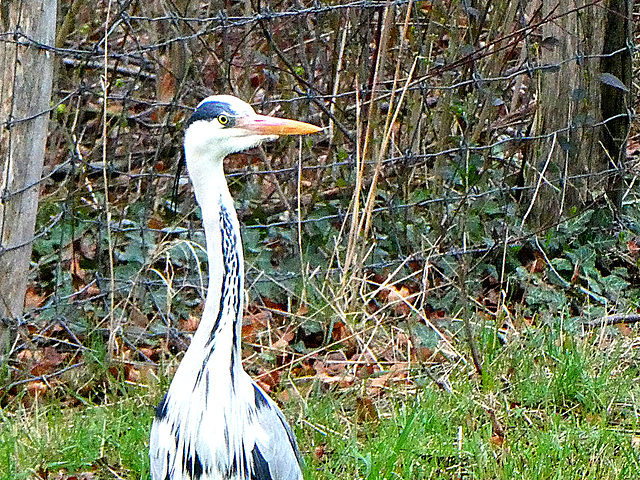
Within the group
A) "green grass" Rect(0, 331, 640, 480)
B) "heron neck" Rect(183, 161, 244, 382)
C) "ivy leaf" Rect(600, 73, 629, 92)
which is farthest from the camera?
"ivy leaf" Rect(600, 73, 629, 92)

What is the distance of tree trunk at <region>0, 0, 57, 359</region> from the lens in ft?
14.4

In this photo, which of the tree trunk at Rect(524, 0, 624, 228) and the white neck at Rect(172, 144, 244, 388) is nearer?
the white neck at Rect(172, 144, 244, 388)

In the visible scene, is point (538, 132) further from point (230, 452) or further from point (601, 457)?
point (230, 452)

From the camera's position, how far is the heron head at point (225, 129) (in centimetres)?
337

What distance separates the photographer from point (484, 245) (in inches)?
223

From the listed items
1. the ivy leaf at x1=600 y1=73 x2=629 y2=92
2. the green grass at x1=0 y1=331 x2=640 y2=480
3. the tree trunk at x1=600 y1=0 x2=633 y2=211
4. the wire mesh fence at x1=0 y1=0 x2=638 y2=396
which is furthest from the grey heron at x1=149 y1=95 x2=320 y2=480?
the tree trunk at x1=600 y1=0 x2=633 y2=211

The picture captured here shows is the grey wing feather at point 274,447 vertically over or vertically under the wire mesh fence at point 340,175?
under

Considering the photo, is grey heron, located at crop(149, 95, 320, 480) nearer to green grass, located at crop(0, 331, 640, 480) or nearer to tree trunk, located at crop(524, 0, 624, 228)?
green grass, located at crop(0, 331, 640, 480)

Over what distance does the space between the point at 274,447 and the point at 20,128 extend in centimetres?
182

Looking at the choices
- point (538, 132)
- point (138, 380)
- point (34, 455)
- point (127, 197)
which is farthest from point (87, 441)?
point (538, 132)

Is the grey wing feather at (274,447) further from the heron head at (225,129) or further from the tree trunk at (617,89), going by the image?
the tree trunk at (617,89)

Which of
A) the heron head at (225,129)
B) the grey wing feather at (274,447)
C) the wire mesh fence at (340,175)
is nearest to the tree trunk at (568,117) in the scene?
the wire mesh fence at (340,175)

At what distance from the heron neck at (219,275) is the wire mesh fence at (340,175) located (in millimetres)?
1656

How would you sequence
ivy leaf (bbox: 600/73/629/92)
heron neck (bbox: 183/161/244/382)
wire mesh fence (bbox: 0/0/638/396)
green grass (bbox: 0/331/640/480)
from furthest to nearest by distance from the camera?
1. ivy leaf (bbox: 600/73/629/92)
2. wire mesh fence (bbox: 0/0/638/396)
3. green grass (bbox: 0/331/640/480)
4. heron neck (bbox: 183/161/244/382)
